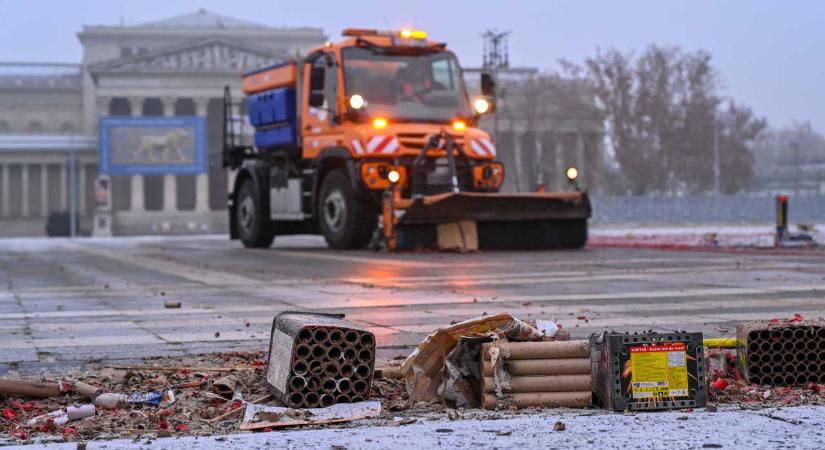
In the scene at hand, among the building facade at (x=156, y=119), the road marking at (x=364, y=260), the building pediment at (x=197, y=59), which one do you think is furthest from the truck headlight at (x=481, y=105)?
the building pediment at (x=197, y=59)

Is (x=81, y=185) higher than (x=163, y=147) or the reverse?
the reverse

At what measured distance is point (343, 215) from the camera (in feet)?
74.9

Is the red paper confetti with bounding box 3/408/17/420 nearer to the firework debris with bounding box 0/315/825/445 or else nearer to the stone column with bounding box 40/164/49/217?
the firework debris with bounding box 0/315/825/445

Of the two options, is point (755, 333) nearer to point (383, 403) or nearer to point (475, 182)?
point (383, 403)

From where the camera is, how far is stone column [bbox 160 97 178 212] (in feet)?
341

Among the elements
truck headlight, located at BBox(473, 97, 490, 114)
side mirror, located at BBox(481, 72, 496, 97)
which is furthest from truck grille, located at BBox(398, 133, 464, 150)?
→ side mirror, located at BBox(481, 72, 496, 97)

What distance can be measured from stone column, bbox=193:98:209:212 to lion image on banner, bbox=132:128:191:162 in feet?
56.9

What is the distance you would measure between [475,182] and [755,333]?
654 inches

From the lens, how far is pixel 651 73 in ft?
244

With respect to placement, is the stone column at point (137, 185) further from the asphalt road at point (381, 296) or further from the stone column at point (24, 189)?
the asphalt road at point (381, 296)

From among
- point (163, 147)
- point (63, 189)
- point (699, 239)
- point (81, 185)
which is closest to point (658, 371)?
point (699, 239)

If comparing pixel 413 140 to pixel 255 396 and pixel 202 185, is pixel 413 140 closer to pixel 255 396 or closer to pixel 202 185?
pixel 255 396

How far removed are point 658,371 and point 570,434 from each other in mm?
680

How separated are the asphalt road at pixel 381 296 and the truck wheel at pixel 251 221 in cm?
479
